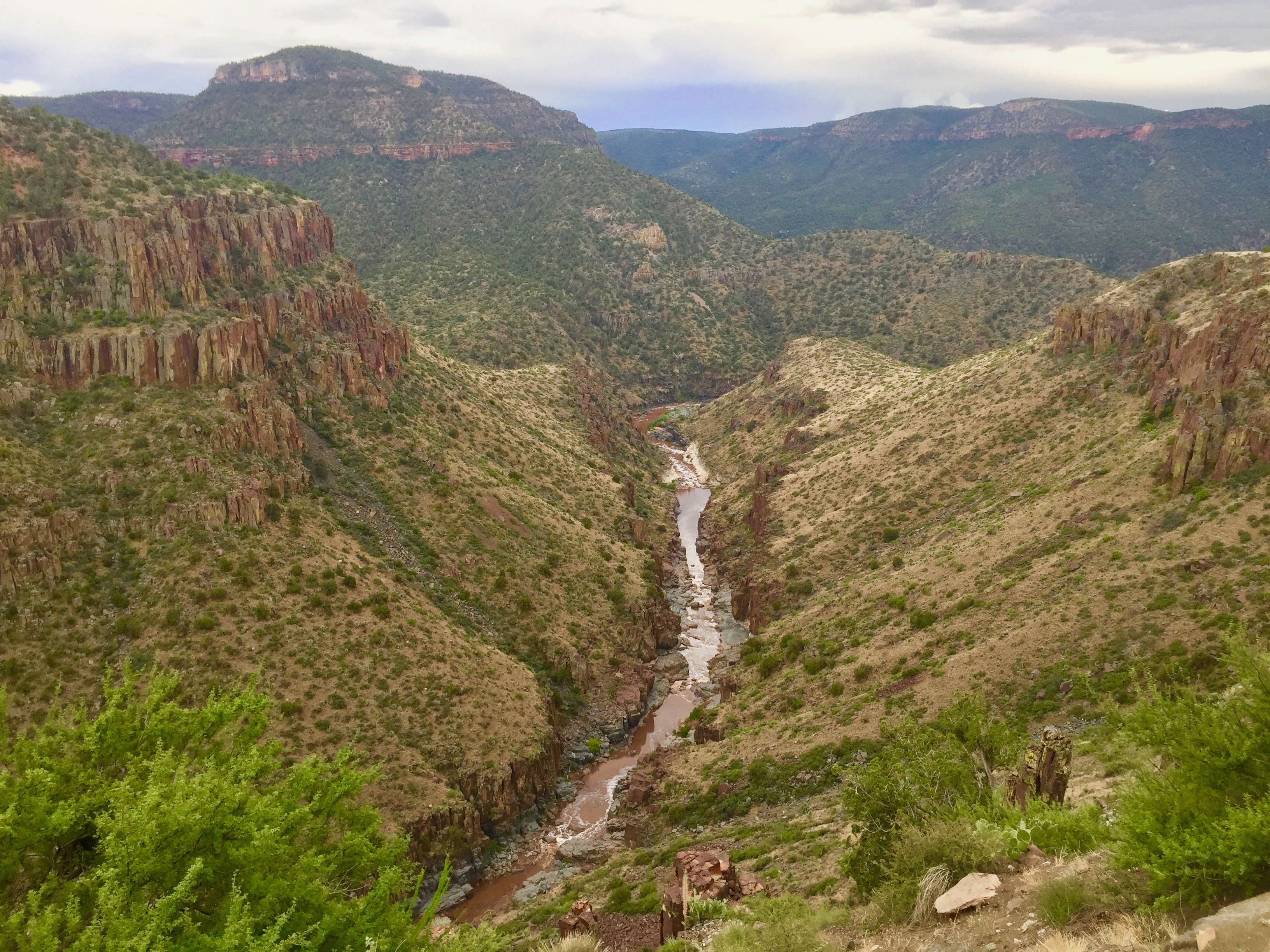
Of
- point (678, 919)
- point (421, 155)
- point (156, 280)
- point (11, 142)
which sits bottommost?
point (678, 919)

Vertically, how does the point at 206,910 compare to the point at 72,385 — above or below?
below

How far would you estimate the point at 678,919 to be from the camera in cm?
2620

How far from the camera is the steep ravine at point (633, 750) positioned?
137 ft

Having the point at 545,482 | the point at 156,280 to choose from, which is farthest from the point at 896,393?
the point at 156,280

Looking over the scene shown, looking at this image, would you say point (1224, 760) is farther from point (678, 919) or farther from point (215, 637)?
point (215, 637)

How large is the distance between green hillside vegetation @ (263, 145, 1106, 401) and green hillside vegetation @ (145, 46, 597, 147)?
1001 centimetres

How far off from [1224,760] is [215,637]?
40780 mm

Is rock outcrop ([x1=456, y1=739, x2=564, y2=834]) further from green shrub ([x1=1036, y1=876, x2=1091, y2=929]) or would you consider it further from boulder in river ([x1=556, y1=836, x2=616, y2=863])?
green shrub ([x1=1036, y1=876, x2=1091, y2=929])

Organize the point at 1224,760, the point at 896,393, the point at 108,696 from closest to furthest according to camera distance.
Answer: the point at 1224,760
the point at 108,696
the point at 896,393

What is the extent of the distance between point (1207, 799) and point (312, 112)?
203m

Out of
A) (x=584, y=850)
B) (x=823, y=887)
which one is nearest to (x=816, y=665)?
(x=584, y=850)

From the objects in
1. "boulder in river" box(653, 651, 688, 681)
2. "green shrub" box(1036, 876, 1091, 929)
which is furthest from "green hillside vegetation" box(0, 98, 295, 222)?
"green shrub" box(1036, 876, 1091, 929)

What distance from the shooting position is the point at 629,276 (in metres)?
158

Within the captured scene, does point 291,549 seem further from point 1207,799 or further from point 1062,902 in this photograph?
point 1207,799
